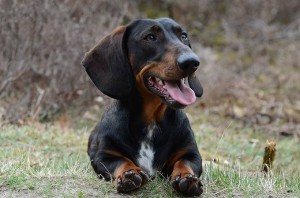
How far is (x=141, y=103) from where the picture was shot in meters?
5.12

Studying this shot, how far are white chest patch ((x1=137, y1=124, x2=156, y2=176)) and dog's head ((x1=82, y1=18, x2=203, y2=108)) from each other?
0.34m

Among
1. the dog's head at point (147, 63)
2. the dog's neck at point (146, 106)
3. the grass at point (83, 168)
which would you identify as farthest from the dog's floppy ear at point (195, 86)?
the grass at point (83, 168)

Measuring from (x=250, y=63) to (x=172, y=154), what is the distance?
8.67m

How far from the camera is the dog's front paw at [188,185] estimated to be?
4.33 m

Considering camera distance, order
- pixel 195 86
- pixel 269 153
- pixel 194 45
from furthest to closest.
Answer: pixel 194 45 → pixel 269 153 → pixel 195 86

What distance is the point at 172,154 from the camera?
5.10 m

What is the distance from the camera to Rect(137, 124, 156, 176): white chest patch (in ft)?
16.7

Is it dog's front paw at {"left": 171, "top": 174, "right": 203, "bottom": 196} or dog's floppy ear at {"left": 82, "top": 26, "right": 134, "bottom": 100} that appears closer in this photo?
dog's front paw at {"left": 171, "top": 174, "right": 203, "bottom": 196}

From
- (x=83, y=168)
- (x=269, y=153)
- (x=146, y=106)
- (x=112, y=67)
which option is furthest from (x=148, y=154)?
(x=269, y=153)

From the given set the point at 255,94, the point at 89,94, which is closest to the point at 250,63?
the point at 255,94

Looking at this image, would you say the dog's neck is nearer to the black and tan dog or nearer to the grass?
the black and tan dog

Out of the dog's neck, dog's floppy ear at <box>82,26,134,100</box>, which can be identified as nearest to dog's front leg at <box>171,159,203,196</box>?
the dog's neck

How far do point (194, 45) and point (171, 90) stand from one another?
8365mm

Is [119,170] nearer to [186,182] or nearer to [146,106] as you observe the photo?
[186,182]
